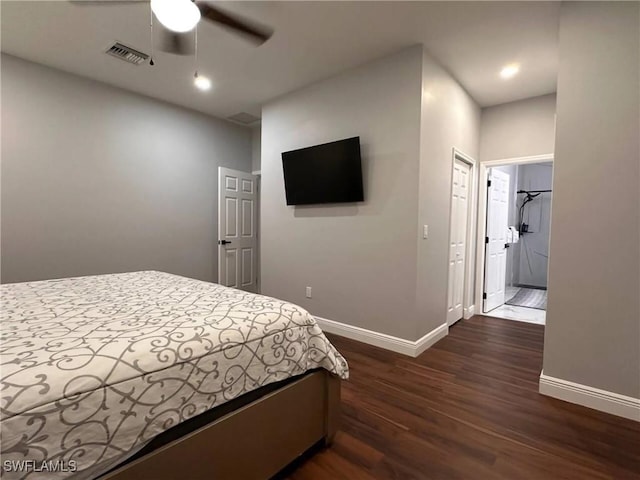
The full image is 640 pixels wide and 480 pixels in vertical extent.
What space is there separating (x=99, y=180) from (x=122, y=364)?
10.6ft

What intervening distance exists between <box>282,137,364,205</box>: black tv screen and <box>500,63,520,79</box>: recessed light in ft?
5.26

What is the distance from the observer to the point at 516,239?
5395 mm

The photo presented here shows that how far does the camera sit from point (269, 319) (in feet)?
4.52

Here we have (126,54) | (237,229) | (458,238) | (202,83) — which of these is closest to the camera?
(126,54)

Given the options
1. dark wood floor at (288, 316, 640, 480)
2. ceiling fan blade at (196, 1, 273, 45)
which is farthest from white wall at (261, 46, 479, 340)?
ceiling fan blade at (196, 1, 273, 45)

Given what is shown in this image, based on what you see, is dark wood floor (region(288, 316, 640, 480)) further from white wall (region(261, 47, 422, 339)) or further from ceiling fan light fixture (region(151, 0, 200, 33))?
ceiling fan light fixture (region(151, 0, 200, 33))

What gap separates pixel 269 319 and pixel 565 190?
2115 mm

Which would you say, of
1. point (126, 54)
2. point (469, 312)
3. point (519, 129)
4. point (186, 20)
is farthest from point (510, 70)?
point (126, 54)

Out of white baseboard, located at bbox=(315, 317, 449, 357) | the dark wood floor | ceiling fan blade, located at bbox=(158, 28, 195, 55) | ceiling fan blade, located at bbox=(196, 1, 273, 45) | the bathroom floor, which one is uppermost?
ceiling fan blade, located at bbox=(196, 1, 273, 45)

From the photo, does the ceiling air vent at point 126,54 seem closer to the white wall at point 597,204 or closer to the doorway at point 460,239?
the doorway at point 460,239

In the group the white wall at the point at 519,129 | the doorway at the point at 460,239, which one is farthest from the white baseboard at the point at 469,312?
the white wall at the point at 519,129

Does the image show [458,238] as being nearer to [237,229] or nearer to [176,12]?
[237,229]

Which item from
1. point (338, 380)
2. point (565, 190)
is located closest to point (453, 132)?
point (565, 190)

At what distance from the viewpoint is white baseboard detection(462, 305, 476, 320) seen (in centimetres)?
388
